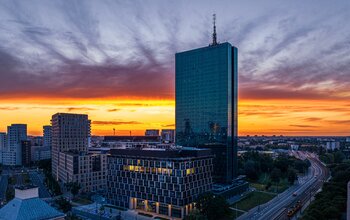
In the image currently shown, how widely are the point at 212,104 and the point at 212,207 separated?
63.5 meters

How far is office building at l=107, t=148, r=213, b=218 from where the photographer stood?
10175cm

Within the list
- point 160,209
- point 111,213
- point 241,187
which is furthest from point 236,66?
point 111,213

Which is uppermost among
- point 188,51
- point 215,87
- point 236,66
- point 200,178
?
point 188,51

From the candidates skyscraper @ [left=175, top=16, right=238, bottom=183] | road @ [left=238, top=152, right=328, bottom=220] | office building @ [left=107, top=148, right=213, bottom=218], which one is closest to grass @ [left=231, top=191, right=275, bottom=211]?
road @ [left=238, top=152, right=328, bottom=220]

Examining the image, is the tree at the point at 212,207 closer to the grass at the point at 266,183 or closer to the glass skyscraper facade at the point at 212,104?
the glass skyscraper facade at the point at 212,104

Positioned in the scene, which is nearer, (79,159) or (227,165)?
(227,165)

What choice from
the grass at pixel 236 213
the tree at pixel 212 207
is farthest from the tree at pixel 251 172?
the tree at pixel 212 207

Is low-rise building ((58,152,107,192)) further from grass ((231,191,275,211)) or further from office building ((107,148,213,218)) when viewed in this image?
grass ((231,191,275,211))

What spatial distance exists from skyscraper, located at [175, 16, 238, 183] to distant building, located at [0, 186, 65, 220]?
8835cm

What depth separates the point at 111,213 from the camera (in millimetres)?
107625

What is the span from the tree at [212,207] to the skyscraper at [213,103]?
48.0 m

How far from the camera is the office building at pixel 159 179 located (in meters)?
102

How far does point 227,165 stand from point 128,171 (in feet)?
162

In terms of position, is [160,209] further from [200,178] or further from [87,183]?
[87,183]
